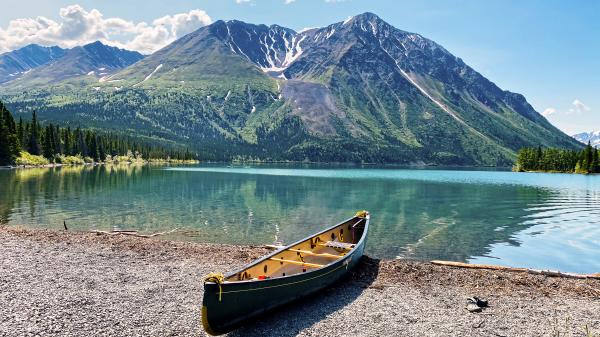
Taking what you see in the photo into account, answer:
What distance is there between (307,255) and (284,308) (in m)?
5.49

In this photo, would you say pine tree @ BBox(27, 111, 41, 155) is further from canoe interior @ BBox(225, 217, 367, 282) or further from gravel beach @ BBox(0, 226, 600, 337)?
canoe interior @ BBox(225, 217, 367, 282)

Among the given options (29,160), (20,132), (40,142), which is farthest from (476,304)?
(40,142)

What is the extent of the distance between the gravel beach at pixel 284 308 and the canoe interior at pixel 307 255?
1.57 metres

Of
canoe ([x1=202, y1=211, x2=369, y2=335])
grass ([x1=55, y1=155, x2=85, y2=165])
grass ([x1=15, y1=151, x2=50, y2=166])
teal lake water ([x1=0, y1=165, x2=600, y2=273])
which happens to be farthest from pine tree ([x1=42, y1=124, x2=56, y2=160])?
canoe ([x1=202, y1=211, x2=369, y2=335])

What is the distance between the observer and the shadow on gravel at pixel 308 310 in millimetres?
14719

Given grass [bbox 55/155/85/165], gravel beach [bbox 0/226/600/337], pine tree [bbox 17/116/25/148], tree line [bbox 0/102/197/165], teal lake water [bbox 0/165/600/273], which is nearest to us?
gravel beach [bbox 0/226/600/337]

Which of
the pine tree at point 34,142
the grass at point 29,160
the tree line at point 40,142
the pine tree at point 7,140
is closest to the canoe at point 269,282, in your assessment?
the tree line at point 40,142

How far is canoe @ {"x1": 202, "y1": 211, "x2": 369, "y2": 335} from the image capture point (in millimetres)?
13281

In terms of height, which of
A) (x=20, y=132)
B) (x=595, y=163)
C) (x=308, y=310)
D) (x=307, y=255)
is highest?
(x=20, y=132)

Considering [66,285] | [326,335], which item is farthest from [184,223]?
[326,335]

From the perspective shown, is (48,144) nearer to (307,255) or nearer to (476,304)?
(307,255)

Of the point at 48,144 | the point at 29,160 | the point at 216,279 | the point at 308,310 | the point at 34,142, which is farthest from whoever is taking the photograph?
the point at 48,144

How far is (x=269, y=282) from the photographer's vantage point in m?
15.0

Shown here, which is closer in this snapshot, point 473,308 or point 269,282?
point 269,282
